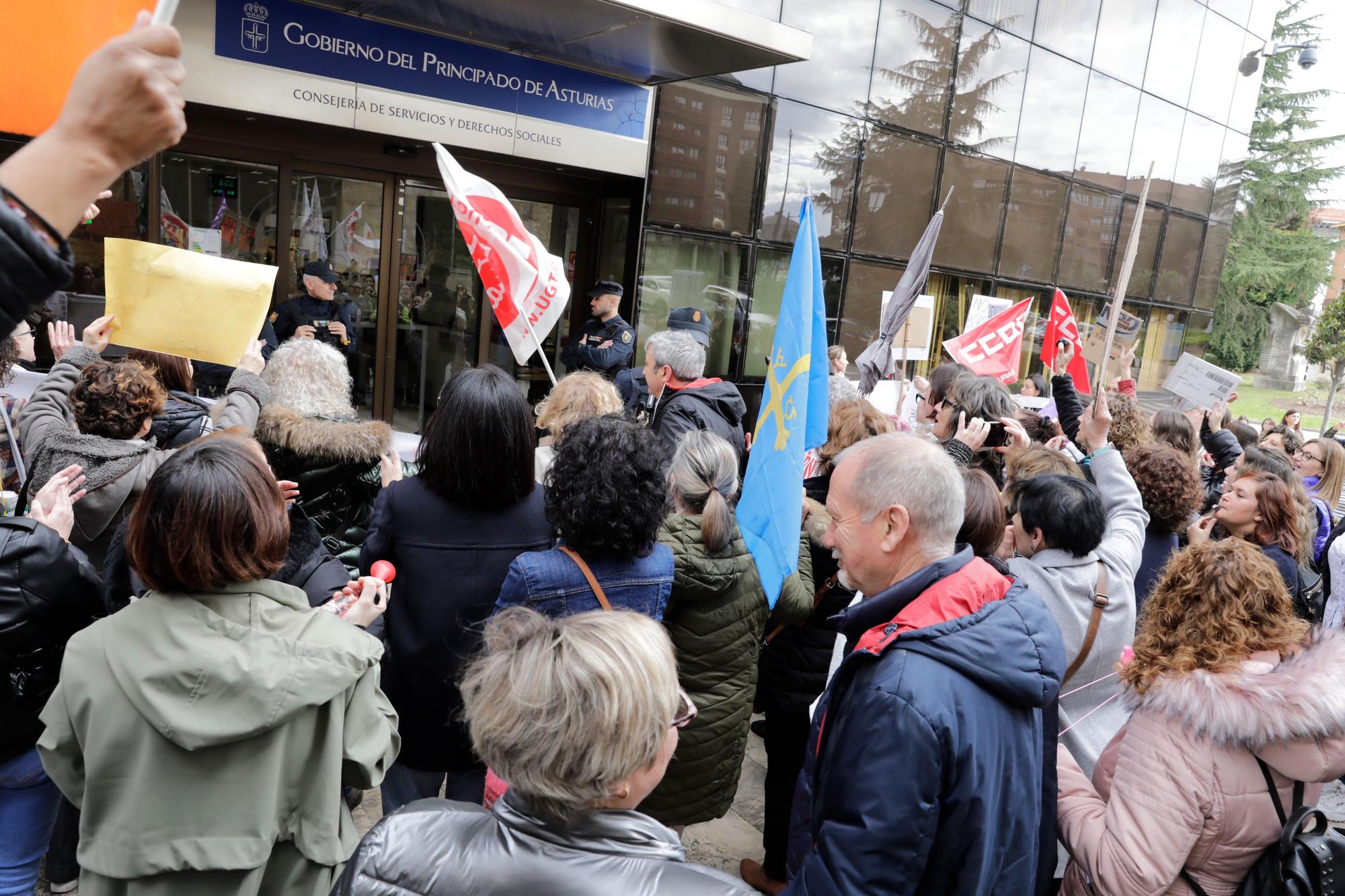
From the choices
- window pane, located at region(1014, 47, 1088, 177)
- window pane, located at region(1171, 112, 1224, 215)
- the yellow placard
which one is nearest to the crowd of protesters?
the yellow placard

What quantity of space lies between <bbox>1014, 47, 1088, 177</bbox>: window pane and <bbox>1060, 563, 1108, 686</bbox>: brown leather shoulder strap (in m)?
11.9

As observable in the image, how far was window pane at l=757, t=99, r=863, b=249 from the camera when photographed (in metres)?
10.5

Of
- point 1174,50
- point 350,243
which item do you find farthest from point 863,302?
point 1174,50

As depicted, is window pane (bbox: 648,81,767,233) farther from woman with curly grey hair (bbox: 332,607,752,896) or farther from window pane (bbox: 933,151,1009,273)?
woman with curly grey hair (bbox: 332,607,752,896)

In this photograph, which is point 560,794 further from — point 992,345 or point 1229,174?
point 1229,174

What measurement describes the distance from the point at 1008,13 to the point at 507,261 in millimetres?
11145

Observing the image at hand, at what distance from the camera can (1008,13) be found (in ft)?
41.7

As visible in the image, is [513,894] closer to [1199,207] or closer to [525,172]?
[525,172]

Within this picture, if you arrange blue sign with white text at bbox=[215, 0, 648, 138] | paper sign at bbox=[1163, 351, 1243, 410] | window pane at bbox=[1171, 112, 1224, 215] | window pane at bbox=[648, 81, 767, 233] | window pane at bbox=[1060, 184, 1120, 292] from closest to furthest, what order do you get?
paper sign at bbox=[1163, 351, 1243, 410] → blue sign with white text at bbox=[215, 0, 648, 138] → window pane at bbox=[648, 81, 767, 233] → window pane at bbox=[1060, 184, 1120, 292] → window pane at bbox=[1171, 112, 1224, 215]

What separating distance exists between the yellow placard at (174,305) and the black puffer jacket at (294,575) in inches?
51.2

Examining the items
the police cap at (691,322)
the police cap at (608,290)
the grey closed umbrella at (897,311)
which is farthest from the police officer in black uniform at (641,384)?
the grey closed umbrella at (897,311)

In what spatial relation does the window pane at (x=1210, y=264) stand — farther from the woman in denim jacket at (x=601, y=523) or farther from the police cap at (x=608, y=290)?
the woman in denim jacket at (x=601, y=523)

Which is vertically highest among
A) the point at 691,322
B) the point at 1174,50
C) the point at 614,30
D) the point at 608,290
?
the point at 1174,50

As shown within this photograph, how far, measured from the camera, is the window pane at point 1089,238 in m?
14.5
